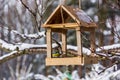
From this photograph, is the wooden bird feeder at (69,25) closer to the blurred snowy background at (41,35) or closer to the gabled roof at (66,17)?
the gabled roof at (66,17)

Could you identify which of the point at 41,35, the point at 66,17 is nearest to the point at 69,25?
the point at 66,17

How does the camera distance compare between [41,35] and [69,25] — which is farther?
[41,35]

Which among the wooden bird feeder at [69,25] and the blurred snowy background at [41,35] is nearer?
the wooden bird feeder at [69,25]

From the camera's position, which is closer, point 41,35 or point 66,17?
point 66,17

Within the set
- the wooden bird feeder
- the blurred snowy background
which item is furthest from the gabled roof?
the blurred snowy background

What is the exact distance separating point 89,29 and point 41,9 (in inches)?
18.3

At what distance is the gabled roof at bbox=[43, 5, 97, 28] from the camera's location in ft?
7.06

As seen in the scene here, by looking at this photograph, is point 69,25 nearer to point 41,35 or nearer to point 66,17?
point 66,17

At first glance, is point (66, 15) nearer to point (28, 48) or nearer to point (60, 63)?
point (60, 63)

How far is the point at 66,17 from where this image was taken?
2.26 m

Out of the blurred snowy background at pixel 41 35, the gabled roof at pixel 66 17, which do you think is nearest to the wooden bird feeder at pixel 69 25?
the gabled roof at pixel 66 17

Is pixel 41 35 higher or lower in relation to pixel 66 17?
lower

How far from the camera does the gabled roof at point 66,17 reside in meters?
2.15

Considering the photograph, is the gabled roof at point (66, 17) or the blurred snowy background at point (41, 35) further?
the blurred snowy background at point (41, 35)
